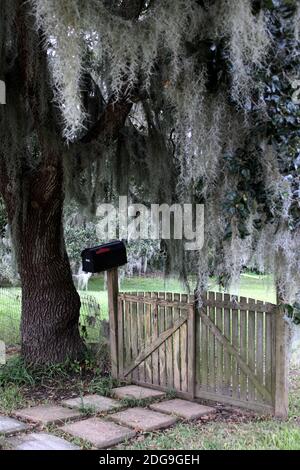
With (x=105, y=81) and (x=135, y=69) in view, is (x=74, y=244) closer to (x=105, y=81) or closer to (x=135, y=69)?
(x=105, y=81)

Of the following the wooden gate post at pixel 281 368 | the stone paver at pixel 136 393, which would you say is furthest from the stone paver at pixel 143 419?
the wooden gate post at pixel 281 368

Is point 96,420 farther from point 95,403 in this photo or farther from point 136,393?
point 136,393

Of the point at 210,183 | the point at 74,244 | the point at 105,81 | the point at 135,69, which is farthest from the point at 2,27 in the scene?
the point at 74,244

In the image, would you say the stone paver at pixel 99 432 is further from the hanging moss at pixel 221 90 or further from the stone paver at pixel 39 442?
the hanging moss at pixel 221 90

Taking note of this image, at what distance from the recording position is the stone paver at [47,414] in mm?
3316

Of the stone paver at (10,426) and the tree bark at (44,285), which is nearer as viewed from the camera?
the stone paver at (10,426)

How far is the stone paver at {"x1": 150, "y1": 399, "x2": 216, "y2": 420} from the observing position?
3461 mm

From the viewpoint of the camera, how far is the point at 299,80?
2.72 metres

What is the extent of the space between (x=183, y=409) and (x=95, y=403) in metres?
0.66

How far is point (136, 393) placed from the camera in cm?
397
